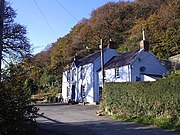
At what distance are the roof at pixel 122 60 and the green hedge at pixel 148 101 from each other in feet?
44.4

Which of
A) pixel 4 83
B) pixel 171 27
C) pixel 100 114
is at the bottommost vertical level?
pixel 100 114

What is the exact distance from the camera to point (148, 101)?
19.5 m

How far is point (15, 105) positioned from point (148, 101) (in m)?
10.3

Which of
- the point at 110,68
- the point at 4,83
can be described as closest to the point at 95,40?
the point at 110,68

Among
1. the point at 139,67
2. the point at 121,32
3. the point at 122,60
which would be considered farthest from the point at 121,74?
the point at 121,32

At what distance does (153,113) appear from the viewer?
62.3 ft

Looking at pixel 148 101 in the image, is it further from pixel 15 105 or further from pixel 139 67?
pixel 139 67

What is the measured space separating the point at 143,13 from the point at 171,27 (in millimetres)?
13130

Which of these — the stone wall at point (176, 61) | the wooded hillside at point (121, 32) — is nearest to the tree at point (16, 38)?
the wooded hillside at point (121, 32)

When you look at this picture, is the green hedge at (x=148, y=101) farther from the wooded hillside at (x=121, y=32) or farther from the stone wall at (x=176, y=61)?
the stone wall at (x=176, y=61)

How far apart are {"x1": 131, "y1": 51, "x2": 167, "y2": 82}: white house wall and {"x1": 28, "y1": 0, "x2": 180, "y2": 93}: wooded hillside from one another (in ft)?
32.3

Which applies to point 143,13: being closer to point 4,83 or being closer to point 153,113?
point 153,113

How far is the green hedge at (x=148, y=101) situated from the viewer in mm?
16938

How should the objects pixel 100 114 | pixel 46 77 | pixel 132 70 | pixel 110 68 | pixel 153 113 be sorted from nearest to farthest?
pixel 153 113 < pixel 100 114 < pixel 132 70 < pixel 110 68 < pixel 46 77
